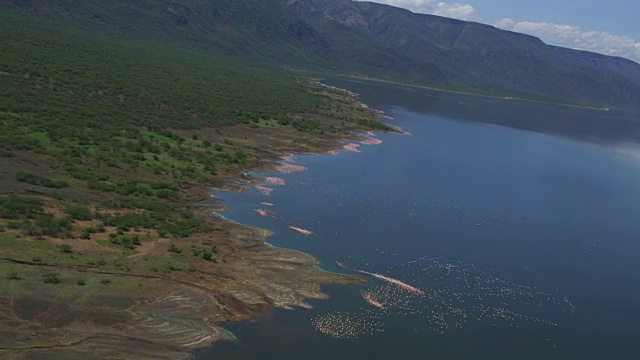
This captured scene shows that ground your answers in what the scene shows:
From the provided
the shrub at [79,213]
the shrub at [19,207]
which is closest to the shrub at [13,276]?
the shrub at [19,207]

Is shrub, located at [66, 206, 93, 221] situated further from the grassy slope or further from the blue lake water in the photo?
the blue lake water

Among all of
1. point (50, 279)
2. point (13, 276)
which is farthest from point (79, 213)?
point (13, 276)

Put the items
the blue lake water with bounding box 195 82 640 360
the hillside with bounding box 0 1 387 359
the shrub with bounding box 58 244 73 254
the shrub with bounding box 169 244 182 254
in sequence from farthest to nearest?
the shrub with bounding box 169 244 182 254
the shrub with bounding box 58 244 73 254
the blue lake water with bounding box 195 82 640 360
the hillside with bounding box 0 1 387 359

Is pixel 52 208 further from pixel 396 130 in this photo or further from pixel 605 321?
pixel 396 130

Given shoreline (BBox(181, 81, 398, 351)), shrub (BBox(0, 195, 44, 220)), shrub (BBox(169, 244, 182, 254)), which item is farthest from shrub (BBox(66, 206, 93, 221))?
shoreline (BBox(181, 81, 398, 351))

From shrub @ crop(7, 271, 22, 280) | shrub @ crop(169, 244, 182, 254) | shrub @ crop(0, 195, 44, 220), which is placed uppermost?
shrub @ crop(0, 195, 44, 220)

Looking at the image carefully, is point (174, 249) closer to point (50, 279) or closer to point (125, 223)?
point (125, 223)

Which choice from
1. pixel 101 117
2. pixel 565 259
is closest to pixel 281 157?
pixel 101 117

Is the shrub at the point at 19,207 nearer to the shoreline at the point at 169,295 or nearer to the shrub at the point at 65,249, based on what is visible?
the shrub at the point at 65,249
